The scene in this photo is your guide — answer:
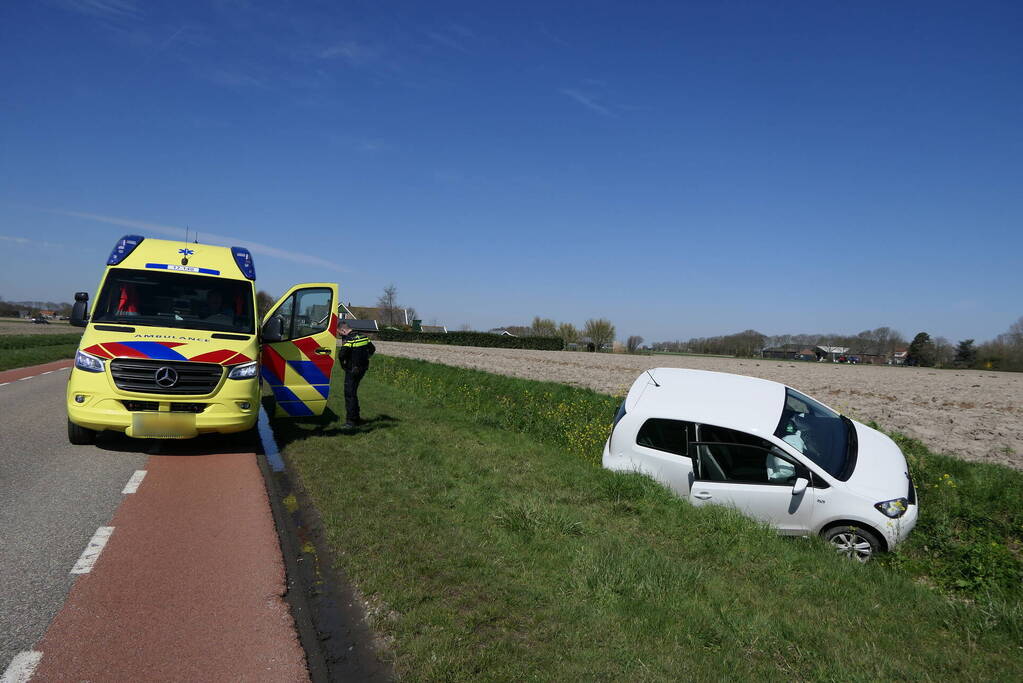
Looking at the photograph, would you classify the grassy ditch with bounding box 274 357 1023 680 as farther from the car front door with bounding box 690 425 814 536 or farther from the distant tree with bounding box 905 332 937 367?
the distant tree with bounding box 905 332 937 367

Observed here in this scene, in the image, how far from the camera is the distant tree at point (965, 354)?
8325cm

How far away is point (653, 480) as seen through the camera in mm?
7191

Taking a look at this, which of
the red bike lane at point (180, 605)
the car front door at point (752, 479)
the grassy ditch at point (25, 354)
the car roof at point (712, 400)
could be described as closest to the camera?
the red bike lane at point (180, 605)

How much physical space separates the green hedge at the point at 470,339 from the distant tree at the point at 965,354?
52.1 meters

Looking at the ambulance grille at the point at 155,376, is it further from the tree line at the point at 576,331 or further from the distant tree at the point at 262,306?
the tree line at the point at 576,331

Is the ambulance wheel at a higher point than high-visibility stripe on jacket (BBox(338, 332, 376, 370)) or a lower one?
lower

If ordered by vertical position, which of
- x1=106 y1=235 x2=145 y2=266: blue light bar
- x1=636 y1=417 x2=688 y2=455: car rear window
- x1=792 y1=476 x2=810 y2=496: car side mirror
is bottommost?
x1=792 y1=476 x2=810 y2=496: car side mirror

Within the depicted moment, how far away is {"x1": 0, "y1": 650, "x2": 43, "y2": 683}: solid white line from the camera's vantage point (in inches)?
127

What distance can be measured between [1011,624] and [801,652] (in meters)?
1.66

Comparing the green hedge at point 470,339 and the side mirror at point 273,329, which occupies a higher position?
the side mirror at point 273,329

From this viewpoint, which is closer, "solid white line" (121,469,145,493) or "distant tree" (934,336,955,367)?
"solid white line" (121,469,145,493)

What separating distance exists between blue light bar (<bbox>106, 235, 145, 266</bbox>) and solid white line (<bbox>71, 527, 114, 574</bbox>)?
491 cm

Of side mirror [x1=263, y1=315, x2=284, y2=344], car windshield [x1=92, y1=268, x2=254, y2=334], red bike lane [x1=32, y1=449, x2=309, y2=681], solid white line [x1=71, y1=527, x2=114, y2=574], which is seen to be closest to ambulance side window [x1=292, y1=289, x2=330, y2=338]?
side mirror [x1=263, y1=315, x2=284, y2=344]

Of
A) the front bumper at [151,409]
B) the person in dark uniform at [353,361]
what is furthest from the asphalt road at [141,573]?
the person in dark uniform at [353,361]
